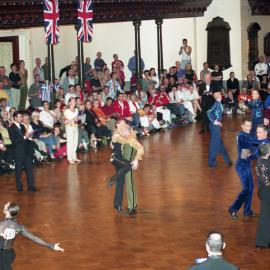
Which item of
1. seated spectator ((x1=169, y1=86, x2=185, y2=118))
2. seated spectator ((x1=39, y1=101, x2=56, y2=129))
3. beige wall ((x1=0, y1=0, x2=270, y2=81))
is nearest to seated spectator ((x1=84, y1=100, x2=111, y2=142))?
seated spectator ((x1=39, y1=101, x2=56, y2=129))

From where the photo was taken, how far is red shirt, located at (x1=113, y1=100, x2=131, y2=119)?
23.5 m

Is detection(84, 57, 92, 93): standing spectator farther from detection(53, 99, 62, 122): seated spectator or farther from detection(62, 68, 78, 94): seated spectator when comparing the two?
detection(53, 99, 62, 122): seated spectator

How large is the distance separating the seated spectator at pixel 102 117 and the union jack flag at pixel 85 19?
8.02ft

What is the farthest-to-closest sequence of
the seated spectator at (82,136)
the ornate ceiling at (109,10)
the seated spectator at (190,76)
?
the seated spectator at (190,76)
the ornate ceiling at (109,10)
the seated spectator at (82,136)

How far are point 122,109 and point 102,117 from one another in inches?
39.7

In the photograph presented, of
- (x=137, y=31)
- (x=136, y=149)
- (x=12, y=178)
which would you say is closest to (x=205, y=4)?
(x=137, y=31)

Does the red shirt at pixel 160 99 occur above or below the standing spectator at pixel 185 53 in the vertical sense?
below

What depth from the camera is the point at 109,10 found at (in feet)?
89.8

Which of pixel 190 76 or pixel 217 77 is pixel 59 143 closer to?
pixel 190 76

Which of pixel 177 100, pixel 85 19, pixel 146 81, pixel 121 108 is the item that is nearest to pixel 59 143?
pixel 121 108

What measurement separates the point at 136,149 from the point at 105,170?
14.1 ft

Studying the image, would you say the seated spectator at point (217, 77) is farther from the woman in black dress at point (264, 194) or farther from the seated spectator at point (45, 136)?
the woman in black dress at point (264, 194)

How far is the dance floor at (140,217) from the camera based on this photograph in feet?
39.8

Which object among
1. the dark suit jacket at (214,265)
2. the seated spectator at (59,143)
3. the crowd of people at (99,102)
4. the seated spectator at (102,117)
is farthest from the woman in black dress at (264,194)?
the seated spectator at (102,117)
